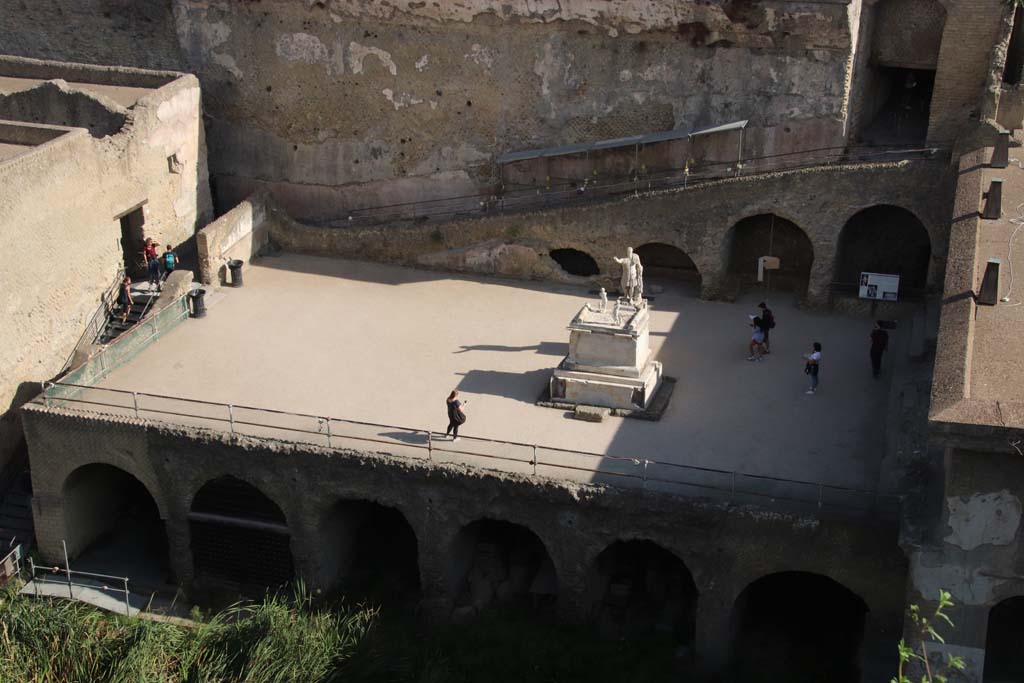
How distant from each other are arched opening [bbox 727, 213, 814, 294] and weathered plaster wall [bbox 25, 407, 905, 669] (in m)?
9.19

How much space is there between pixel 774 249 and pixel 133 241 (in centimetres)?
1380

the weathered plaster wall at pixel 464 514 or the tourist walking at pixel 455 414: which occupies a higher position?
the tourist walking at pixel 455 414

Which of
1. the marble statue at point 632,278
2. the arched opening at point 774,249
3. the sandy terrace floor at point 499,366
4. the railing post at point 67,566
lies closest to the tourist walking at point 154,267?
the sandy terrace floor at point 499,366

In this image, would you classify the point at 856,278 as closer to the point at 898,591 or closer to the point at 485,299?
the point at 485,299

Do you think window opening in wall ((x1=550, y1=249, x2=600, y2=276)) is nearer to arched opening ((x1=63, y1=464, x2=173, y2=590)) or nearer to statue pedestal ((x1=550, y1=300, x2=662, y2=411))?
statue pedestal ((x1=550, y1=300, x2=662, y2=411))

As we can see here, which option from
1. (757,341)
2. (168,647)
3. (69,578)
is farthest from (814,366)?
(69,578)

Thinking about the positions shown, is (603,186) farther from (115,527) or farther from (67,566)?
(67,566)

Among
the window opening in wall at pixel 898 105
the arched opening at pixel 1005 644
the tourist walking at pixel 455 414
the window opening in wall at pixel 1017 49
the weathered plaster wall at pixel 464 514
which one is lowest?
the arched opening at pixel 1005 644

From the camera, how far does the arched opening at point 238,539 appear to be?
25.0 m

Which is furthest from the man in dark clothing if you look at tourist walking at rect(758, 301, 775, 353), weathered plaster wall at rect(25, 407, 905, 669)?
weathered plaster wall at rect(25, 407, 905, 669)

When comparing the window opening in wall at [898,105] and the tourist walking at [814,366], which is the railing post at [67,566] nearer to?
the tourist walking at [814,366]

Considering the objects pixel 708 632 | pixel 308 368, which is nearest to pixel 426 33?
pixel 308 368

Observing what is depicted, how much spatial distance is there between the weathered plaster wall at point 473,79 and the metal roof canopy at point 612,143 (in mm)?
286

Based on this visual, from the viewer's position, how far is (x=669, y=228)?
28.9 meters
